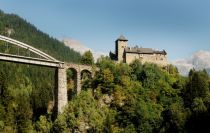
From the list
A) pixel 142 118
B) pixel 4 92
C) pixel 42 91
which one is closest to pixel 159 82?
pixel 142 118

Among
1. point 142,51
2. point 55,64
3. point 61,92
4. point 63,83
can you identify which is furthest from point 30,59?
point 142,51

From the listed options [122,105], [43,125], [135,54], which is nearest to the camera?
[43,125]

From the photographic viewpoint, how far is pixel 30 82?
406 feet

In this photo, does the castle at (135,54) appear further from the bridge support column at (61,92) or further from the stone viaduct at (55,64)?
the bridge support column at (61,92)

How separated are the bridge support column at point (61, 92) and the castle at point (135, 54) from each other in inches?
994

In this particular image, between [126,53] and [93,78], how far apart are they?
1979 centimetres

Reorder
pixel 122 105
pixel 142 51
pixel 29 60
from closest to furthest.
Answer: pixel 29 60, pixel 122 105, pixel 142 51

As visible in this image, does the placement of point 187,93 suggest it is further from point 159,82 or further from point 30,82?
point 30,82

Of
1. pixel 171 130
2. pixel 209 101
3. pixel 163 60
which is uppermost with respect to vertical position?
pixel 163 60

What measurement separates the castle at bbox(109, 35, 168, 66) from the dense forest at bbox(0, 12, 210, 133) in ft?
40.5

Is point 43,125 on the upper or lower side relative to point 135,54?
lower

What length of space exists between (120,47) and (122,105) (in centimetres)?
2779

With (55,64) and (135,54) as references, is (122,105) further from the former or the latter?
(135,54)

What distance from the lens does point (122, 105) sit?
8269 centimetres
